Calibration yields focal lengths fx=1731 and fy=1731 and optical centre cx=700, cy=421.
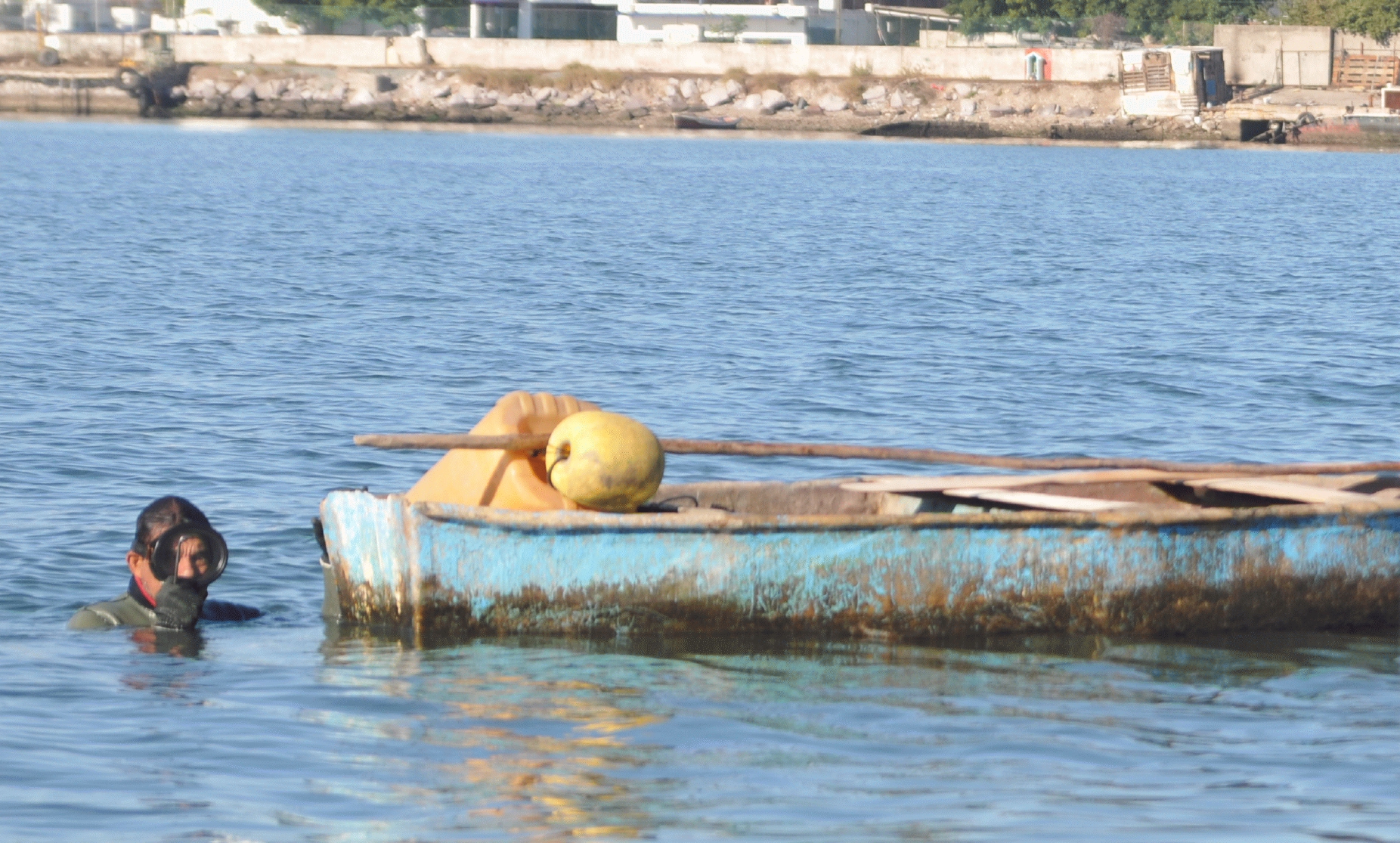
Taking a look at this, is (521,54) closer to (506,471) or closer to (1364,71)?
(1364,71)

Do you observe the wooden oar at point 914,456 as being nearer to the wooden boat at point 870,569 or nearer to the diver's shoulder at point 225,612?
the wooden boat at point 870,569

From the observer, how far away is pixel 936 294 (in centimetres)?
2450

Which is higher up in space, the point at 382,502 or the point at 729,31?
the point at 729,31

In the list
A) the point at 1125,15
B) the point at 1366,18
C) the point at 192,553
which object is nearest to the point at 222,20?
the point at 1125,15

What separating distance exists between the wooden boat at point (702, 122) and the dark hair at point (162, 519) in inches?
2739

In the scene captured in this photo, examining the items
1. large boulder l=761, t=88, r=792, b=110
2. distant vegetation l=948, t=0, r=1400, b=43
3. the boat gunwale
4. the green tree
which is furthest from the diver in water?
distant vegetation l=948, t=0, r=1400, b=43

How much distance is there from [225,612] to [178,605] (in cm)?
49

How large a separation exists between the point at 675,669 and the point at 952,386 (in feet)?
29.9

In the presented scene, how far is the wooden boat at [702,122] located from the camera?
75.9 m

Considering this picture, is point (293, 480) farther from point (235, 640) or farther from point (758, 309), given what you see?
point (758, 309)

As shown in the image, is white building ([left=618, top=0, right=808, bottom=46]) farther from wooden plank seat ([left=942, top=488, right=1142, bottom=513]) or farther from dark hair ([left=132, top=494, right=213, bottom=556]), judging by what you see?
dark hair ([left=132, top=494, right=213, bottom=556])

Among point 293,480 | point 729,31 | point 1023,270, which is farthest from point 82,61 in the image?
point 293,480

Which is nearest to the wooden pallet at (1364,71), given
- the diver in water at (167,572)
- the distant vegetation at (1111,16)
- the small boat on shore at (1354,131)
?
the small boat on shore at (1354,131)

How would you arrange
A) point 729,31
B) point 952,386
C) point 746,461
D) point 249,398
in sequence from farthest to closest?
point 729,31 < point 952,386 < point 249,398 < point 746,461
